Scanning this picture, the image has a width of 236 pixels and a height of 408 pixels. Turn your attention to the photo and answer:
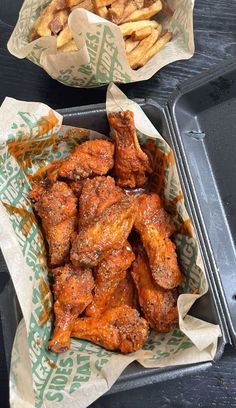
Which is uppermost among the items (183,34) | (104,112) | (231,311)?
(183,34)

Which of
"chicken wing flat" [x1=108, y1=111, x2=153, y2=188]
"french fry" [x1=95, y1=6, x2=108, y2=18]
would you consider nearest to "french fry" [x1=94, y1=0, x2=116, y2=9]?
"french fry" [x1=95, y1=6, x2=108, y2=18]

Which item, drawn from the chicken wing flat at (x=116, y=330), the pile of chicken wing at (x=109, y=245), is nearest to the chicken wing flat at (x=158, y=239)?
the pile of chicken wing at (x=109, y=245)

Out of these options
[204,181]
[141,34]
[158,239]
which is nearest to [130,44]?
[141,34]

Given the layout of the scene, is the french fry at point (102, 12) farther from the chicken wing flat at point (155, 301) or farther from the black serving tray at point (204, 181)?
the chicken wing flat at point (155, 301)

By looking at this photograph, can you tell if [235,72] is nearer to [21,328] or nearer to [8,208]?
[8,208]

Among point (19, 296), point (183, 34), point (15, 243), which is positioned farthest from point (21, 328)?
point (183, 34)

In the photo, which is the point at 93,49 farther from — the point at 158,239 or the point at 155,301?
the point at 155,301

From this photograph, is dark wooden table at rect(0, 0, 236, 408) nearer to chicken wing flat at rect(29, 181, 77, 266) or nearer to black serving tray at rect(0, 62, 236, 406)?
black serving tray at rect(0, 62, 236, 406)
